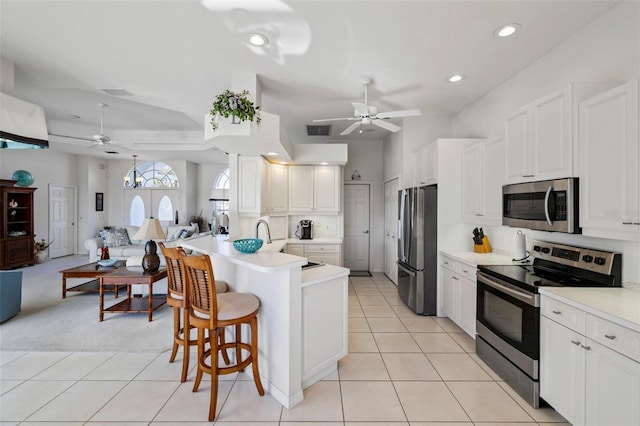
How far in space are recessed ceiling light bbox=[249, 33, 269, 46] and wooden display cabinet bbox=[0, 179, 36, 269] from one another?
23.9 ft

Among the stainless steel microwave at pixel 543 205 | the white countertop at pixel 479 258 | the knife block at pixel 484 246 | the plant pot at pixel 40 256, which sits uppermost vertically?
the stainless steel microwave at pixel 543 205

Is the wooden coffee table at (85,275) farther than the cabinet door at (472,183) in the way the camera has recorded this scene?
Yes

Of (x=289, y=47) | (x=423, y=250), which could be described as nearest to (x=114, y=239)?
(x=289, y=47)

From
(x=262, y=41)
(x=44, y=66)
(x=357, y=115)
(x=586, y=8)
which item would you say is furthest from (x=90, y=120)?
(x=586, y=8)

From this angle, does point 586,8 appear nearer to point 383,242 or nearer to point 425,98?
point 425,98

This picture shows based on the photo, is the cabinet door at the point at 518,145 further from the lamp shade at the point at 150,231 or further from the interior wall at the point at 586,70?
the lamp shade at the point at 150,231

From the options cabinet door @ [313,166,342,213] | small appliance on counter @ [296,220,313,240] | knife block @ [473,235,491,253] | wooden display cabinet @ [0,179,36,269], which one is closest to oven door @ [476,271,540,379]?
knife block @ [473,235,491,253]

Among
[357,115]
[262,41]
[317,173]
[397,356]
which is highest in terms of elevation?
[262,41]

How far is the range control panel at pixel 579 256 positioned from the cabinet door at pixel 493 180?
1.49 feet

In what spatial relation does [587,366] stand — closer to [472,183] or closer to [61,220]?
[472,183]

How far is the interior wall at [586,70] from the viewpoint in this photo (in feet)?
6.47

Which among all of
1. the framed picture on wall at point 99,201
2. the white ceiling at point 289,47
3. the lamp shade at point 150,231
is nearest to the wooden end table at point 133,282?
the lamp shade at point 150,231

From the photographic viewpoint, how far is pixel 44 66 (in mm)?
2980

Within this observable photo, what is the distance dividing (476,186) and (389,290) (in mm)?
2449
